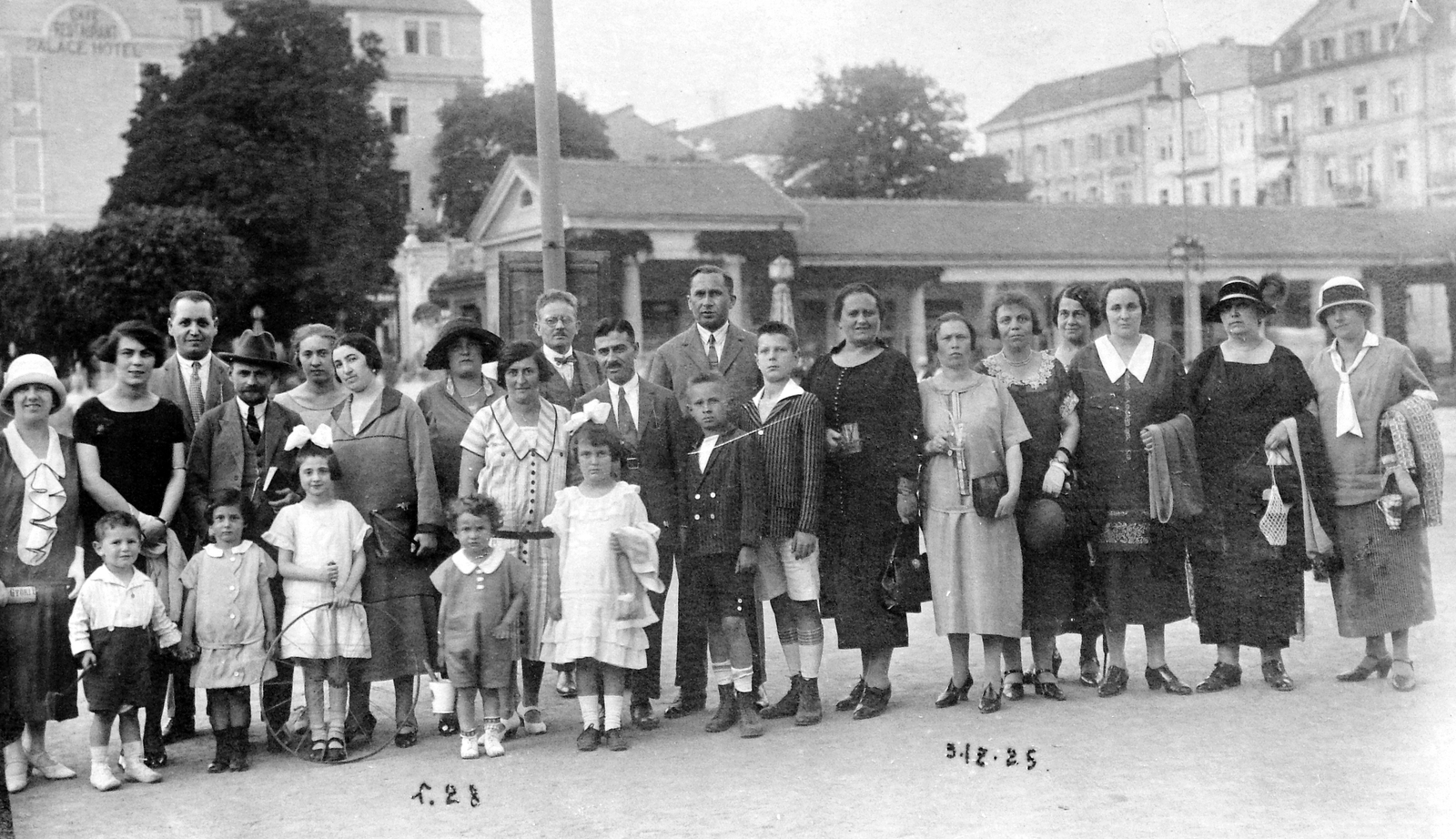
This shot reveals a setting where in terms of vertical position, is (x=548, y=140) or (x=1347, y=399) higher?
(x=548, y=140)

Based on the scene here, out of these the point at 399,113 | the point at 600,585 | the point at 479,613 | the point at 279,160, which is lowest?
the point at 479,613

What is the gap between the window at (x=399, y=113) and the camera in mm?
61688

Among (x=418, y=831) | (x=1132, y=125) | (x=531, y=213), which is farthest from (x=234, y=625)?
(x=1132, y=125)

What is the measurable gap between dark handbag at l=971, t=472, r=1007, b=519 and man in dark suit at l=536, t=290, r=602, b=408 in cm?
195

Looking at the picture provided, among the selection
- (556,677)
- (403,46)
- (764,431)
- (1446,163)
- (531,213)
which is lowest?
(556,677)

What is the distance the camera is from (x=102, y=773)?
5.50 meters

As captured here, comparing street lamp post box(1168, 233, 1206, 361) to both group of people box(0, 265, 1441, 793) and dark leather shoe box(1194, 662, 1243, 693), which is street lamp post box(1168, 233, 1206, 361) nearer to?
group of people box(0, 265, 1441, 793)

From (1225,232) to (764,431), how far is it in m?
31.4

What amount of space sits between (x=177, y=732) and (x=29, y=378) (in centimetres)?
177

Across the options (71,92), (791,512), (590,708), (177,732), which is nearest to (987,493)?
(791,512)

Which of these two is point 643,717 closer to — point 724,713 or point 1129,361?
point 724,713

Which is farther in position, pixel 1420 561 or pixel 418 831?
pixel 1420 561

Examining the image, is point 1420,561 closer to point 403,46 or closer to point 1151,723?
point 1151,723

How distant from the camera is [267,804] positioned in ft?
17.0
